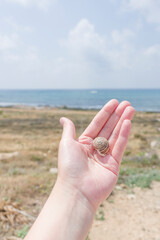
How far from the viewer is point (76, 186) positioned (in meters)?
2.63

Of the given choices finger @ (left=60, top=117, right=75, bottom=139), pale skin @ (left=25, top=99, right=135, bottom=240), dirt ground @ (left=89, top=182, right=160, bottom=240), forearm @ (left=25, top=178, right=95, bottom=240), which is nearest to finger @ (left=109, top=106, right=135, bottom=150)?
pale skin @ (left=25, top=99, right=135, bottom=240)

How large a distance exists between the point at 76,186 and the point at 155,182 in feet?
16.1

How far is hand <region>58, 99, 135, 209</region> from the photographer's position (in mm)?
2693

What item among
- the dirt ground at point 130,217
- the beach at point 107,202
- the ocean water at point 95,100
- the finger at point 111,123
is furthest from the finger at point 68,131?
the dirt ground at point 130,217

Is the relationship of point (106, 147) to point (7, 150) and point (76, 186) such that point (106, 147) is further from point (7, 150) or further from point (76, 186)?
point (7, 150)

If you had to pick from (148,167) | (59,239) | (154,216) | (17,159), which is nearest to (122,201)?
(154,216)

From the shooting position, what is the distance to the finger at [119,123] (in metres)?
3.49

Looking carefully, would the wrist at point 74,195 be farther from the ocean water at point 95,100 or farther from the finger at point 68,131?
the ocean water at point 95,100

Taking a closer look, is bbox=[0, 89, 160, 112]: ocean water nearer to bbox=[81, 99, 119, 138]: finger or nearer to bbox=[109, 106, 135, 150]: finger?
bbox=[81, 99, 119, 138]: finger

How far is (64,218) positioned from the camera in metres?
2.29

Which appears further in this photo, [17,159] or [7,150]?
[7,150]

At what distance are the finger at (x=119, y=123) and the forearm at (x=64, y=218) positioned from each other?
4.26 feet

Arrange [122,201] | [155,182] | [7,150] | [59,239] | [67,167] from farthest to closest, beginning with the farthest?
[7,150], [155,182], [122,201], [67,167], [59,239]

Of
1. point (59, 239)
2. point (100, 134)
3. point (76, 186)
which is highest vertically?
point (100, 134)
